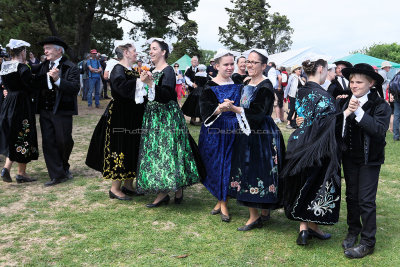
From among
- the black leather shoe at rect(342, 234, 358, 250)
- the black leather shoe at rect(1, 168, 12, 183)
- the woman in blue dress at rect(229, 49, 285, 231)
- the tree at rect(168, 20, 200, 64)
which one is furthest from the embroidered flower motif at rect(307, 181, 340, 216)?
the tree at rect(168, 20, 200, 64)

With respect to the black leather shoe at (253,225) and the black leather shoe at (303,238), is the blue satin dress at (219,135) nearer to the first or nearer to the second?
the black leather shoe at (253,225)

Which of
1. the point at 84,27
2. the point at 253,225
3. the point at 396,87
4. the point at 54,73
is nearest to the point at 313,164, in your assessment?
Result: the point at 253,225

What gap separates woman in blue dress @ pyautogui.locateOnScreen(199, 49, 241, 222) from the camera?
4.43 m

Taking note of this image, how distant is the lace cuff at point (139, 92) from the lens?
4.53m

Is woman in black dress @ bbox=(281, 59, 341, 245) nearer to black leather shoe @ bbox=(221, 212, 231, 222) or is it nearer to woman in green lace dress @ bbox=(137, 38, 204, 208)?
black leather shoe @ bbox=(221, 212, 231, 222)

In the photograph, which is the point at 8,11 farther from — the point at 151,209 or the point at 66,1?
the point at 151,209

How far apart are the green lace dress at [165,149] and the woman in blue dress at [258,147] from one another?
776 millimetres

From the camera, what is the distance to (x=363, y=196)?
3.55 m

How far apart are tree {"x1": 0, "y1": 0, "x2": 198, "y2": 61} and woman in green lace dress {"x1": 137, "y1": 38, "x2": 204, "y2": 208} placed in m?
12.5

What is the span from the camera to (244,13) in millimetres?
47719

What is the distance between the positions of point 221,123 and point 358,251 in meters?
1.97

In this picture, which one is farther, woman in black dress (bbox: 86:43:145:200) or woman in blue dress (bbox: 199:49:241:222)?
woman in black dress (bbox: 86:43:145:200)

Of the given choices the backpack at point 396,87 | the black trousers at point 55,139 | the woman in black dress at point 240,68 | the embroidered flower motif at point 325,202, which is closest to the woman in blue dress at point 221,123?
the embroidered flower motif at point 325,202

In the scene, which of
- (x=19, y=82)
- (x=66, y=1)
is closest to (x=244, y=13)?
(x=66, y=1)
